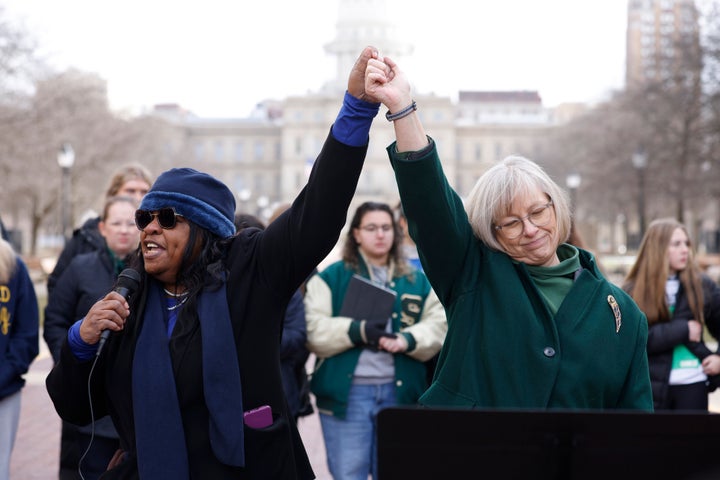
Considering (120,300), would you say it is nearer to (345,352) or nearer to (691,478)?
(691,478)

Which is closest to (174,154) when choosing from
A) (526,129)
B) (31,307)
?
(526,129)

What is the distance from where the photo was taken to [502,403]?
8.88 feet

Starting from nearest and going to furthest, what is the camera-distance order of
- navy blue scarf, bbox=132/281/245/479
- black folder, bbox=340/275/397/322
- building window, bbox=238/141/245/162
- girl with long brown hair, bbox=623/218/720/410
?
1. navy blue scarf, bbox=132/281/245/479
2. black folder, bbox=340/275/397/322
3. girl with long brown hair, bbox=623/218/720/410
4. building window, bbox=238/141/245/162

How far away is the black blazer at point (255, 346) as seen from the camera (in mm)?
2625

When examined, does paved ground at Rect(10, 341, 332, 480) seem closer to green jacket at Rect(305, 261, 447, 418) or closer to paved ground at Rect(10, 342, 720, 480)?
paved ground at Rect(10, 342, 720, 480)

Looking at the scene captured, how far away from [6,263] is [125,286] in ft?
7.18

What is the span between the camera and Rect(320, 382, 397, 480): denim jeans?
16.5ft

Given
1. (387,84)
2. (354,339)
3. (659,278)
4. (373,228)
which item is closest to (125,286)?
(387,84)

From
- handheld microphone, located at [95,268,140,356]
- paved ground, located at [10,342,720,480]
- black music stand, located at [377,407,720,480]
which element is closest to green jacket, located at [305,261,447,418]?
paved ground, located at [10,342,720,480]

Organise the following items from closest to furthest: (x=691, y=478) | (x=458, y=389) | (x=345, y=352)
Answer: (x=691, y=478)
(x=458, y=389)
(x=345, y=352)

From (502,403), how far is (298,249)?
2.58 ft

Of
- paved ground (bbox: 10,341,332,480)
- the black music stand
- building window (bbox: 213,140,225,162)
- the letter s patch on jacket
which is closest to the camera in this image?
the black music stand

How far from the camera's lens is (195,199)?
2.78 m

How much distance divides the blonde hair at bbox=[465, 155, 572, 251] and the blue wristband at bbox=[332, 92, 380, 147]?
48cm
